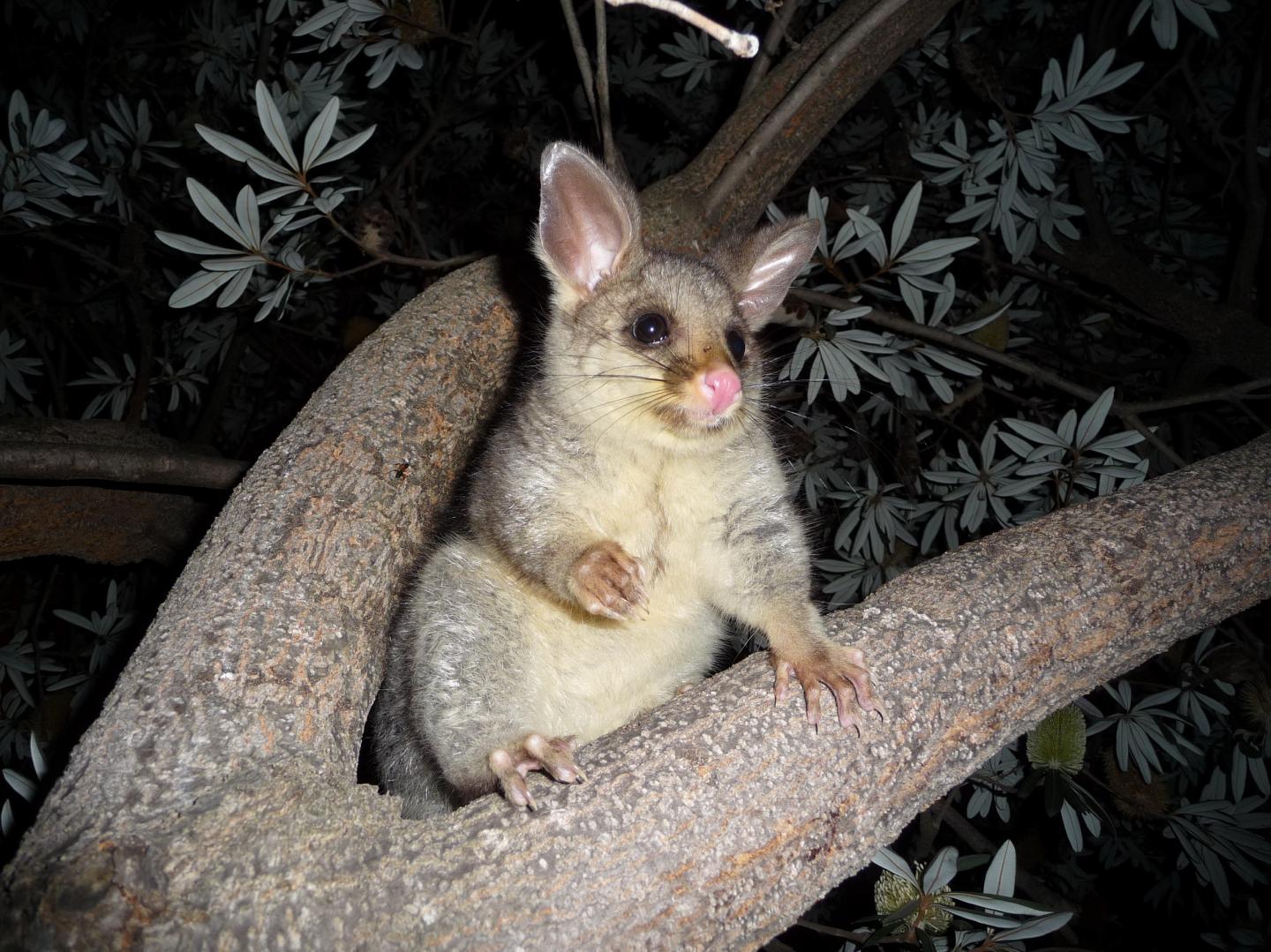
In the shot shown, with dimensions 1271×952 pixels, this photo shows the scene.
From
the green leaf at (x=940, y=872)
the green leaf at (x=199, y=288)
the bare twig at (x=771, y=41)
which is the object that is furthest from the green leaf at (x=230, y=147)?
the green leaf at (x=940, y=872)

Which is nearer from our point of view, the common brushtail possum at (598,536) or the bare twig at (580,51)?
the common brushtail possum at (598,536)

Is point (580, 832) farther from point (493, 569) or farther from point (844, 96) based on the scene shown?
point (844, 96)

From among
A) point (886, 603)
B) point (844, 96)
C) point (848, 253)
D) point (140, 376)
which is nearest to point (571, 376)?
point (886, 603)

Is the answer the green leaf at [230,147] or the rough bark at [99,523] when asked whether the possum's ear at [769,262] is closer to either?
the green leaf at [230,147]

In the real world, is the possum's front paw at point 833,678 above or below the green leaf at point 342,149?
below

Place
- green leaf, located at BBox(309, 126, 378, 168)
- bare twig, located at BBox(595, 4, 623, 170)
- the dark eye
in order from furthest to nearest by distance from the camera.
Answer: green leaf, located at BBox(309, 126, 378, 168) < bare twig, located at BBox(595, 4, 623, 170) < the dark eye

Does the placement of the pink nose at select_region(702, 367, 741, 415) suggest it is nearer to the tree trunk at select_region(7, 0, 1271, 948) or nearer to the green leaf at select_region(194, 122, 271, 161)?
the tree trunk at select_region(7, 0, 1271, 948)

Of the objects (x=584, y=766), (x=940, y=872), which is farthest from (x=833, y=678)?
(x=940, y=872)

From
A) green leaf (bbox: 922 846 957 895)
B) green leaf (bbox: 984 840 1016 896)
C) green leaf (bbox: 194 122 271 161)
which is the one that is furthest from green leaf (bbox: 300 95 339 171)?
green leaf (bbox: 984 840 1016 896)
